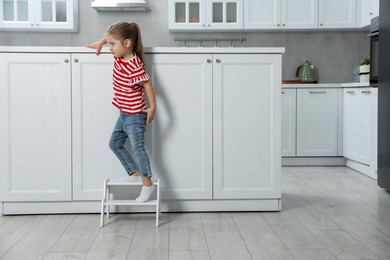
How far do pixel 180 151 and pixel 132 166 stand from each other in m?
0.30

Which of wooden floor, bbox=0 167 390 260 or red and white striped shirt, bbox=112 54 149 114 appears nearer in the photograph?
wooden floor, bbox=0 167 390 260

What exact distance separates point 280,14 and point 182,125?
2.91m

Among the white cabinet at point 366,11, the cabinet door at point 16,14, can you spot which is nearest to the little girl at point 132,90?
the cabinet door at point 16,14

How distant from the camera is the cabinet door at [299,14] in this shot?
5.86 m

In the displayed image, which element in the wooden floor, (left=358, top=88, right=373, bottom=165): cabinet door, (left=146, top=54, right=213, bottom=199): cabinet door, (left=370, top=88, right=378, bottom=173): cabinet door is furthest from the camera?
(left=358, top=88, right=373, bottom=165): cabinet door

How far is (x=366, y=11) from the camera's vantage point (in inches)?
226

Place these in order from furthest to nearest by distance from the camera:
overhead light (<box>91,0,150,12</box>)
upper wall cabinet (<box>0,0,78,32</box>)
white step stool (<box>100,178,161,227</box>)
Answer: upper wall cabinet (<box>0,0,78,32</box>)
overhead light (<box>91,0,150,12</box>)
white step stool (<box>100,178,161,227</box>)

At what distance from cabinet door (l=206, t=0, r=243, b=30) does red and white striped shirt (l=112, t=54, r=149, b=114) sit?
9.51 ft

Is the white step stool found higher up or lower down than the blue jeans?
lower down

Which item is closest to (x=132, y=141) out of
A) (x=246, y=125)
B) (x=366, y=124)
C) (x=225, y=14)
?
(x=246, y=125)

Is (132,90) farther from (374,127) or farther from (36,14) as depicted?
(36,14)

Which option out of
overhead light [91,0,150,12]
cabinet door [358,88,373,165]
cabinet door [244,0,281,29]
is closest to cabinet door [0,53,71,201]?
overhead light [91,0,150,12]

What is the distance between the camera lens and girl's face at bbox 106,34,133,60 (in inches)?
122

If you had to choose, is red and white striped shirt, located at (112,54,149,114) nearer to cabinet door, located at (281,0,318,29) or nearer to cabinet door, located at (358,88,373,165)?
cabinet door, located at (358,88,373,165)
